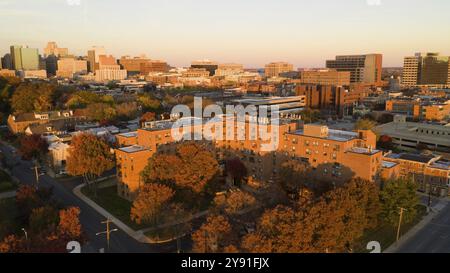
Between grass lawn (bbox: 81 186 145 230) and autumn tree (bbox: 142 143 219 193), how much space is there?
6.79 ft

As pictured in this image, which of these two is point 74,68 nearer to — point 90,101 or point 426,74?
point 90,101

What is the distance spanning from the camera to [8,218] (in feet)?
53.1

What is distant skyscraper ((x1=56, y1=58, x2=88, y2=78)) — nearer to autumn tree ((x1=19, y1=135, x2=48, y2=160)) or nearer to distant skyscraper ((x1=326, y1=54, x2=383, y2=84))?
distant skyscraper ((x1=326, y1=54, x2=383, y2=84))

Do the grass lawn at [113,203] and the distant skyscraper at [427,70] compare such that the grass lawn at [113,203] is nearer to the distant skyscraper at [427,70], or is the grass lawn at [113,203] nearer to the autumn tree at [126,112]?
the autumn tree at [126,112]

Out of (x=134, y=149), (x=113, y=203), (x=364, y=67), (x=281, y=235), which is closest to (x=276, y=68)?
(x=364, y=67)

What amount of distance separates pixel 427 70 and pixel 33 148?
8399 centimetres

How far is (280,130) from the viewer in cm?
2364

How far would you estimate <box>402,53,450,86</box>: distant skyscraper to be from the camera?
80750 millimetres

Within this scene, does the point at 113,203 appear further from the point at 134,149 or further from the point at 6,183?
the point at 6,183

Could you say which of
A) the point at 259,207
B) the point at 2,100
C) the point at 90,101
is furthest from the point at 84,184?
the point at 2,100

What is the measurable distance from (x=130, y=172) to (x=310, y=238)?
39.9 feet

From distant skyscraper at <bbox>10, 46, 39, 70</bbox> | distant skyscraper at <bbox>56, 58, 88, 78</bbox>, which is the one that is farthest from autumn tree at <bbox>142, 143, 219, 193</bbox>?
distant skyscraper at <bbox>56, 58, 88, 78</bbox>

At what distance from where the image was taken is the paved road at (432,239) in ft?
51.8

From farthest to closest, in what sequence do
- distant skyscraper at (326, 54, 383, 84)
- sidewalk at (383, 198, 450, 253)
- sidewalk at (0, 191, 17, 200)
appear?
distant skyscraper at (326, 54, 383, 84) < sidewalk at (0, 191, 17, 200) < sidewalk at (383, 198, 450, 253)
